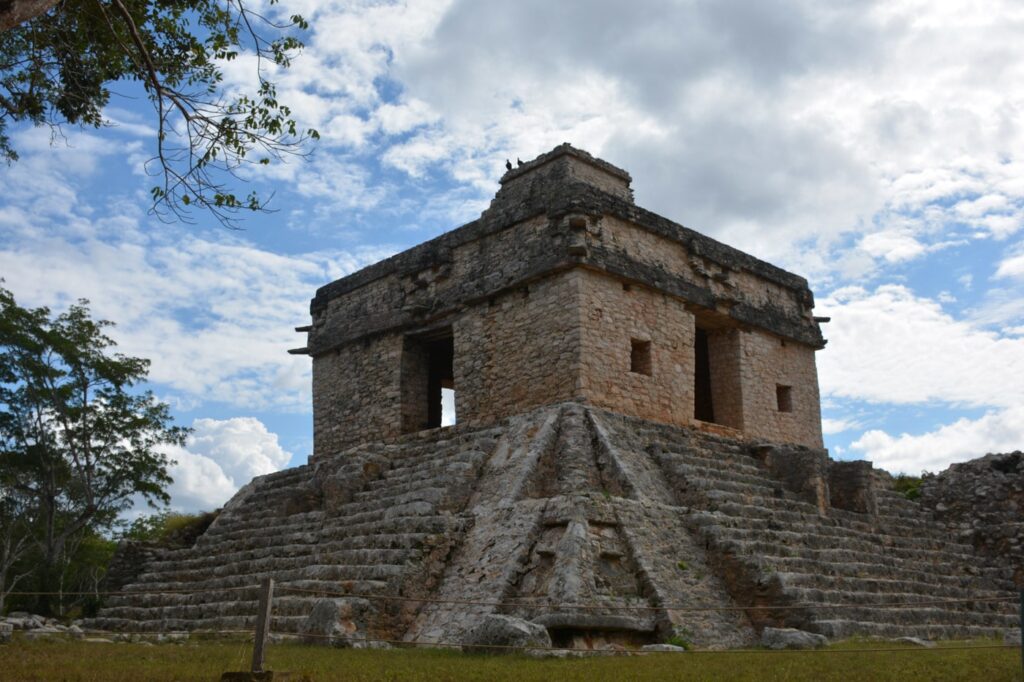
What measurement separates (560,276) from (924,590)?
6.30m

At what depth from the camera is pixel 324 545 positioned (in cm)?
1111

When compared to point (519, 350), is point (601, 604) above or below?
below

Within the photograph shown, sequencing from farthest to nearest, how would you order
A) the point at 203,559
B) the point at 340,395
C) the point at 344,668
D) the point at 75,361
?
the point at 75,361 → the point at 340,395 → the point at 203,559 → the point at 344,668

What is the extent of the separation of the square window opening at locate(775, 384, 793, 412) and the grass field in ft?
25.8

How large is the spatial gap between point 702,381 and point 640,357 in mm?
3923

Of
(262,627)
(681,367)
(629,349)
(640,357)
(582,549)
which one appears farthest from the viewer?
(681,367)

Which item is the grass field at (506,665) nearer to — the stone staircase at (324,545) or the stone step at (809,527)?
the stone staircase at (324,545)

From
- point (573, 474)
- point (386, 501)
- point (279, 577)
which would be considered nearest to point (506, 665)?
point (573, 474)

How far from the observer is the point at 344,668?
6.75 m

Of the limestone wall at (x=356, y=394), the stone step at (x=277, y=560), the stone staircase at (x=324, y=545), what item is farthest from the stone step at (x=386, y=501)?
the limestone wall at (x=356, y=394)

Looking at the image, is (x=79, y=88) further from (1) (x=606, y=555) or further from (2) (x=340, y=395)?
(2) (x=340, y=395)

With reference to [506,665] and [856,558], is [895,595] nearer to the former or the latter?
[856,558]

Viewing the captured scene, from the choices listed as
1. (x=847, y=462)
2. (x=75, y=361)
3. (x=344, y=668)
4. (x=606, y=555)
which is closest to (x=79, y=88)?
(x=344, y=668)

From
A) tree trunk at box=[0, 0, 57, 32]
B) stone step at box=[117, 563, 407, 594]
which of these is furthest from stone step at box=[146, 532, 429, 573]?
tree trunk at box=[0, 0, 57, 32]
